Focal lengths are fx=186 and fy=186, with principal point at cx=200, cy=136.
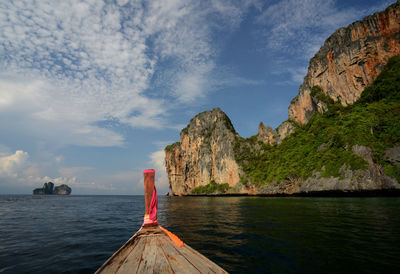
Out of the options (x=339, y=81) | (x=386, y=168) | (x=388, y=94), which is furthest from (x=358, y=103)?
(x=386, y=168)

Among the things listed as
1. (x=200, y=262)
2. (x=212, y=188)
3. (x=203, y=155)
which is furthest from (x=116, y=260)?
Answer: (x=203, y=155)

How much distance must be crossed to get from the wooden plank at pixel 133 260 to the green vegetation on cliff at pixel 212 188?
238 ft

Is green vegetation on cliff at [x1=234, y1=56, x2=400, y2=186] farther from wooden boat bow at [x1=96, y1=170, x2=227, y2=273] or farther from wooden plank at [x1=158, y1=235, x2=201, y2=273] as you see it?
wooden plank at [x1=158, y1=235, x2=201, y2=273]

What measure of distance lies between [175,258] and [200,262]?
0.47m

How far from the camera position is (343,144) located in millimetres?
40969

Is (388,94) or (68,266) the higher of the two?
(388,94)

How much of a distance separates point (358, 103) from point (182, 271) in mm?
62518

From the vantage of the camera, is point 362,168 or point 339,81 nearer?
point 362,168

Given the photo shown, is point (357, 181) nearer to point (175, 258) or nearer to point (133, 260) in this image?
point (175, 258)

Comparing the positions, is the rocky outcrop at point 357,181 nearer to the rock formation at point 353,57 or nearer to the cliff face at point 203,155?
the rock formation at point 353,57

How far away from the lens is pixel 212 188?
261ft

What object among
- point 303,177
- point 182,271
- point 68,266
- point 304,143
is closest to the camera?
point 182,271

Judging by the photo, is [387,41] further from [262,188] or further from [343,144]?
[262,188]

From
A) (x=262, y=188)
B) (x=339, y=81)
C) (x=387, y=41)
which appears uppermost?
(x=387, y=41)
